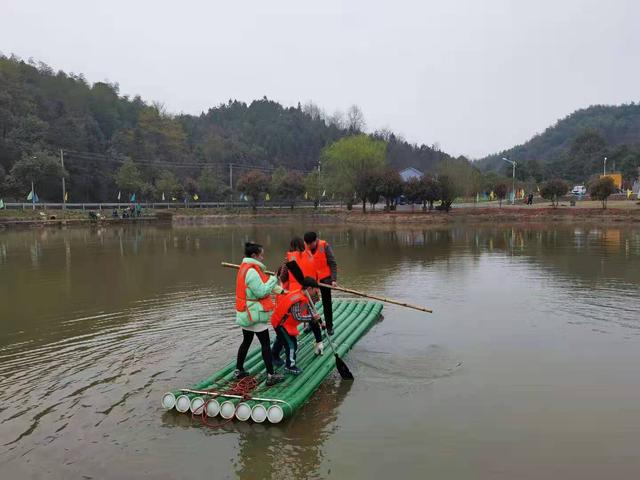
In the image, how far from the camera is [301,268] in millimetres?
8211

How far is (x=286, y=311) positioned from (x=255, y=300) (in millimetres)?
676

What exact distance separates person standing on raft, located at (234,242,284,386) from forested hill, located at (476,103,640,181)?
95373mm

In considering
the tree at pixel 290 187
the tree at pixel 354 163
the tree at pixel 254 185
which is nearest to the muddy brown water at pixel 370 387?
the tree at pixel 354 163

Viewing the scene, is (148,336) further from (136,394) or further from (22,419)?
(22,419)

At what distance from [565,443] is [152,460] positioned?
4366 mm

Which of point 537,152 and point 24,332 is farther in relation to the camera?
point 537,152

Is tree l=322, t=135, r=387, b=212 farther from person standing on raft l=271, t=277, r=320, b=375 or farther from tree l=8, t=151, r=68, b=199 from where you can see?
person standing on raft l=271, t=277, r=320, b=375

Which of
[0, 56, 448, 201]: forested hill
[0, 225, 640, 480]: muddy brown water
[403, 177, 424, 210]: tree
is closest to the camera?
[0, 225, 640, 480]: muddy brown water

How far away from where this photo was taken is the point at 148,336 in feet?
32.2

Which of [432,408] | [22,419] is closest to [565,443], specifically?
[432,408]

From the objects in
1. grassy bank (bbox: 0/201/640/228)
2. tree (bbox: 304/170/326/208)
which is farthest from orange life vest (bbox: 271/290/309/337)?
tree (bbox: 304/170/326/208)

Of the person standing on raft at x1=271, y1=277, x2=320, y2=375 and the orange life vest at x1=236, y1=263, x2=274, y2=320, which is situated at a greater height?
the orange life vest at x1=236, y1=263, x2=274, y2=320

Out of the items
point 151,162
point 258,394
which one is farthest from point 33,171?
point 258,394

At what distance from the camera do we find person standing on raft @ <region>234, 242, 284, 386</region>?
6629 mm
